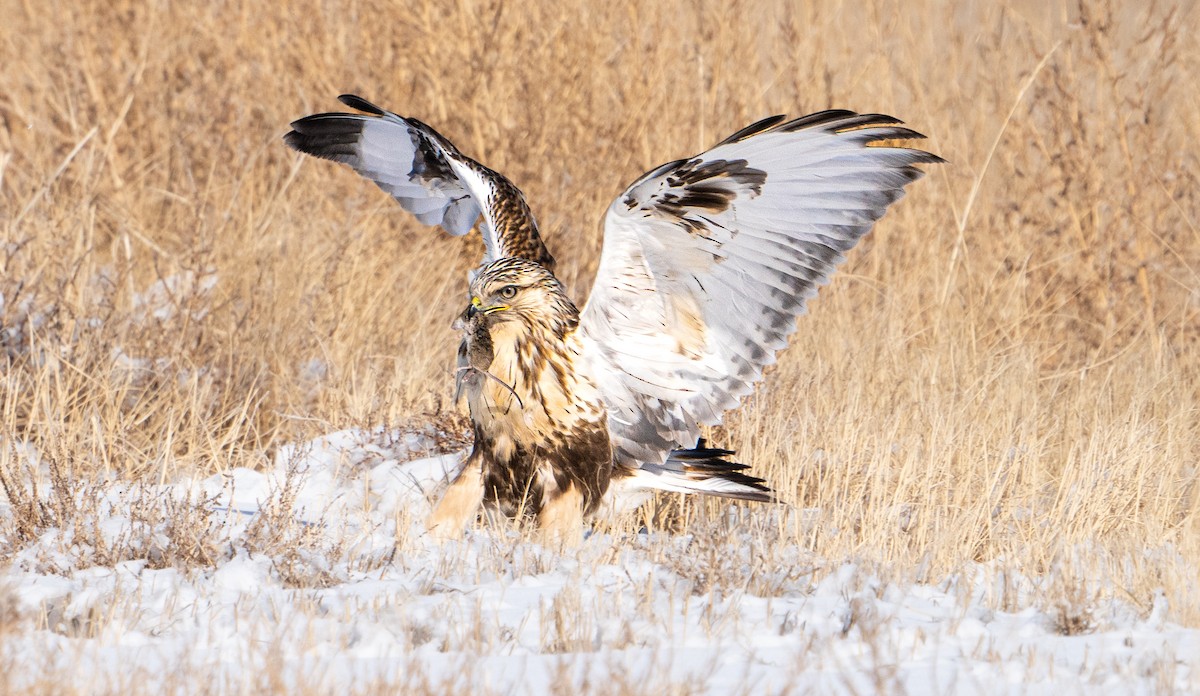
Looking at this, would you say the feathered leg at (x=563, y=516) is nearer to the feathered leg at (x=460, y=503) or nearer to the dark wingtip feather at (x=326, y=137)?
the feathered leg at (x=460, y=503)

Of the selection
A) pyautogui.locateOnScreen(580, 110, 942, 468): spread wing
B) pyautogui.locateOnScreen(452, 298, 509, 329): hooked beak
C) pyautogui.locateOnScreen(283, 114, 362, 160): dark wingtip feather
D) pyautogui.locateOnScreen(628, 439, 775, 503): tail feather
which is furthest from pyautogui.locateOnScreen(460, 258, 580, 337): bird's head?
pyautogui.locateOnScreen(283, 114, 362, 160): dark wingtip feather

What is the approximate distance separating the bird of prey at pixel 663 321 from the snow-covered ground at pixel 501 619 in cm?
26

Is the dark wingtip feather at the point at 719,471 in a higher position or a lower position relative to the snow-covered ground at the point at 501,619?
higher

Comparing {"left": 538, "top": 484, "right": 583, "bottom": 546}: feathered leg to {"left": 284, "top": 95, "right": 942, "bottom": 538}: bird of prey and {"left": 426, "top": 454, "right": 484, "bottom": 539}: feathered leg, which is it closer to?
{"left": 284, "top": 95, "right": 942, "bottom": 538}: bird of prey

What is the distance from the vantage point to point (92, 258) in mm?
6727

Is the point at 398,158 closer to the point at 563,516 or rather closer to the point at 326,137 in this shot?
the point at 326,137

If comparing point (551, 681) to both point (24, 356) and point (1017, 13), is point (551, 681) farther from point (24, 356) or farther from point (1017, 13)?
point (1017, 13)

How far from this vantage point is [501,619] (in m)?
3.34

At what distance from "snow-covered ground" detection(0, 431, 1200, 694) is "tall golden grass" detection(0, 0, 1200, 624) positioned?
0.67 metres

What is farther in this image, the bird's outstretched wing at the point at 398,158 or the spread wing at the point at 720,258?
the bird's outstretched wing at the point at 398,158

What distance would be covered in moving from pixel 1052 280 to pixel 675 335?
329 cm

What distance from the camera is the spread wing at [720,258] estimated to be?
3945 mm

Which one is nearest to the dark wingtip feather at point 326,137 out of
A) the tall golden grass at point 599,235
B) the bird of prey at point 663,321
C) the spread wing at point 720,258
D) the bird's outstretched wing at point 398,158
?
the bird's outstretched wing at point 398,158

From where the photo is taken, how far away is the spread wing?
3.95 meters
